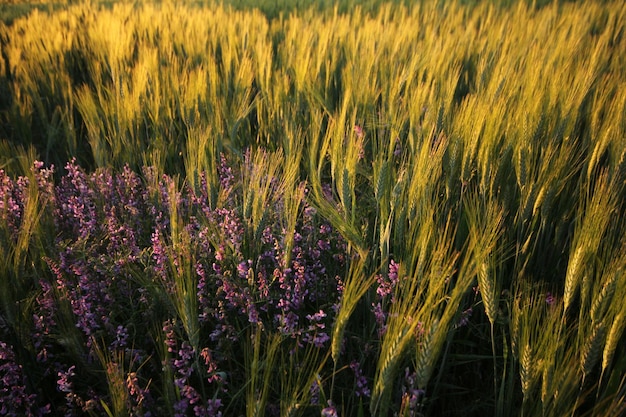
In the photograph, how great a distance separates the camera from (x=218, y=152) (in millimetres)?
2016

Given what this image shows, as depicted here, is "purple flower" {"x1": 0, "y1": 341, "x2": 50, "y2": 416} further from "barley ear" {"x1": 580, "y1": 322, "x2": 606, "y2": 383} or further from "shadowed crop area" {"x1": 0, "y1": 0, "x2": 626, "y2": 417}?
"barley ear" {"x1": 580, "y1": 322, "x2": 606, "y2": 383}

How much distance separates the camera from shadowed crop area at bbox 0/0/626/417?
1.01 meters

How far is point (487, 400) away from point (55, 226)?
1478 millimetres

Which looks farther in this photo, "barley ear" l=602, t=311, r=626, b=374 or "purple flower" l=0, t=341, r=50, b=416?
"purple flower" l=0, t=341, r=50, b=416

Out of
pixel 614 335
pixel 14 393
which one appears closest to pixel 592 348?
pixel 614 335

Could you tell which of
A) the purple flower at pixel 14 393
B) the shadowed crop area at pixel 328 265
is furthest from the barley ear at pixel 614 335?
the purple flower at pixel 14 393

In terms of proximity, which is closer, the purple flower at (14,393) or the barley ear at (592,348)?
the barley ear at (592,348)

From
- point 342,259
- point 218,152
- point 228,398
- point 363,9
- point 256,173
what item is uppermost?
point 363,9

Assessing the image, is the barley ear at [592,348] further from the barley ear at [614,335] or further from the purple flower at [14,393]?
the purple flower at [14,393]

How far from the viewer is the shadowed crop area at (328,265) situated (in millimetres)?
1014

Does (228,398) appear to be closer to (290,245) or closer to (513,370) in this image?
(290,245)

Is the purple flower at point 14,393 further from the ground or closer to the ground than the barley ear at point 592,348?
closer to the ground

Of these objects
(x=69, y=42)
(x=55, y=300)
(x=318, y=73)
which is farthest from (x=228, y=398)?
(x=69, y=42)

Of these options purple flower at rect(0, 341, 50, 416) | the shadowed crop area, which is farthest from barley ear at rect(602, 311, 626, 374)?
purple flower at rect(0, 341, 50, 416)
